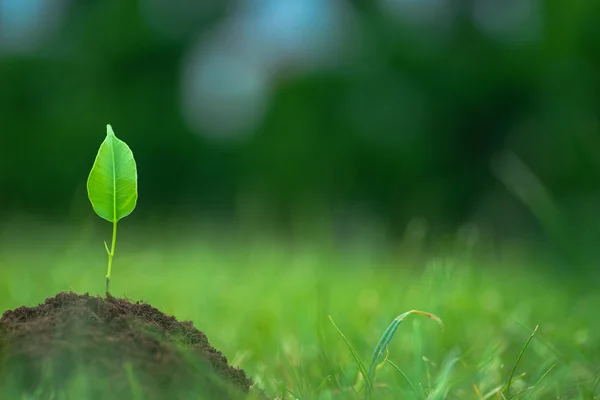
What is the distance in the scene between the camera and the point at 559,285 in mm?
3137

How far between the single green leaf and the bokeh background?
18.0 feet

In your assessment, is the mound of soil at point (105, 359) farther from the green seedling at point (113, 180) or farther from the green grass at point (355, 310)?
the green grass at point (355, 310)

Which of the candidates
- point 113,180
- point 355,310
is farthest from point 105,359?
point 355,310

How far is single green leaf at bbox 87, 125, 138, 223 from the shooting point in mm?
1017

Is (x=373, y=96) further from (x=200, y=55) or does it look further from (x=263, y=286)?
(x=263, y=286)

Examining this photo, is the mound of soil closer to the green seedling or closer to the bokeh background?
the green seedling

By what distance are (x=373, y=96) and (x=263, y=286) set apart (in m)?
5.03

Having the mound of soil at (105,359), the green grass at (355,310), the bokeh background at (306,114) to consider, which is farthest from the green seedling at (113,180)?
the bokeh background at (306,114)

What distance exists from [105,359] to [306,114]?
7.25m

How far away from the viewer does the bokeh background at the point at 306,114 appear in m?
7.23

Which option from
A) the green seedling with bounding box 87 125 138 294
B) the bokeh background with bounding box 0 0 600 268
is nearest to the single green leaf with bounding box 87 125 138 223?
the green seedling with bounding box 87 125 138 294

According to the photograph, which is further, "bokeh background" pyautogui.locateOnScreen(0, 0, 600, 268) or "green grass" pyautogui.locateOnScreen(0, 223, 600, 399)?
"bokeh background" pyautogui.locateOnScreen(0, 0, 600, 268)

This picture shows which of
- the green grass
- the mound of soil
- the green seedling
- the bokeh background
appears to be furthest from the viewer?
the bokeh background

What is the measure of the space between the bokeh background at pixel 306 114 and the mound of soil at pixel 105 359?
5558 millimetres
